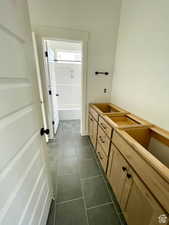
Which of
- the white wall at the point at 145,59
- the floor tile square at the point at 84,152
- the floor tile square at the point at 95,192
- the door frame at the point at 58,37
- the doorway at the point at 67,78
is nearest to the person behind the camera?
the white wall at the point at 145,59

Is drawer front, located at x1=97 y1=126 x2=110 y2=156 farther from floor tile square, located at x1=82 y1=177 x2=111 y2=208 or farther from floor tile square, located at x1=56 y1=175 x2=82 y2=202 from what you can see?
floor tile square, located at x1=56 y1=175 x2=82 y2=202

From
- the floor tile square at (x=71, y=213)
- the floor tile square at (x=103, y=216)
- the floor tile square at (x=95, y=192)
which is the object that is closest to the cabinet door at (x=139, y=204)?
the floor tile square at (x=103, y=216)

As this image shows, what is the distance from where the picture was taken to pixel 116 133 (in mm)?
1257

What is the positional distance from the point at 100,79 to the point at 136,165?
1946 mm

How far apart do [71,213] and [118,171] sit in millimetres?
732

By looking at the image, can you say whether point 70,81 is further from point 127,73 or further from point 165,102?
point 165,102

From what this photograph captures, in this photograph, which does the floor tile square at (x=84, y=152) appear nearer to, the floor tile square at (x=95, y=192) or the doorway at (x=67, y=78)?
the floor tile square at (x=95, y=192)

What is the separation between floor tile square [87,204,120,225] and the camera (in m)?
1.15

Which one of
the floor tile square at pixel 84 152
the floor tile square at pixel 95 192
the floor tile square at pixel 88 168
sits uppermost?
the floor tile square at pixel 84 152

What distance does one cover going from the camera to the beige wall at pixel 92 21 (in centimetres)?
181

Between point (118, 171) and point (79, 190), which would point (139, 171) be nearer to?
point (118, 171)

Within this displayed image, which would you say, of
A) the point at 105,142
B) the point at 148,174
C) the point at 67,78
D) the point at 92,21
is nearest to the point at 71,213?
the point at 105,142

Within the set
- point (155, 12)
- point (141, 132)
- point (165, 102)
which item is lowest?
point (141, 132)

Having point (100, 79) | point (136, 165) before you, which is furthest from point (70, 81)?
point (136, 165)
